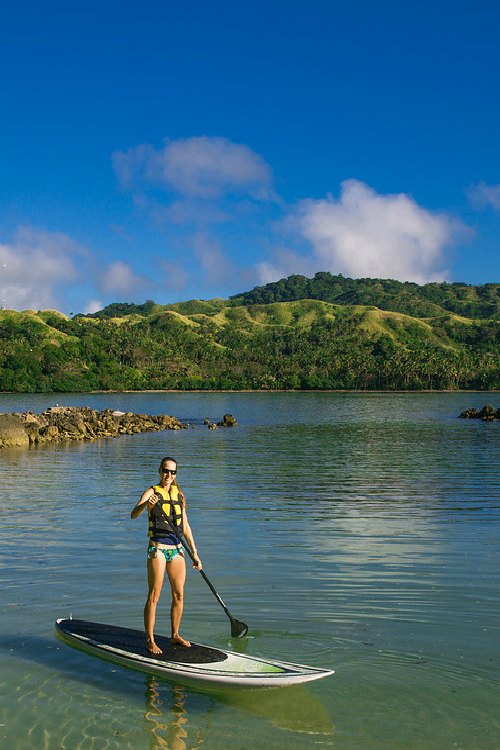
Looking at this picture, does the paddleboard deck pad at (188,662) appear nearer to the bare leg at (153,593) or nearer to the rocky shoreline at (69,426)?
the bare leg at (153,593)

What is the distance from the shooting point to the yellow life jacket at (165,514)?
34.4ft

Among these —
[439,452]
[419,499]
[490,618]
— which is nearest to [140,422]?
[439,452]

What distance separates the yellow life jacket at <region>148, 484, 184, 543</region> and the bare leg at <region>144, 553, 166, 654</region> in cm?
37

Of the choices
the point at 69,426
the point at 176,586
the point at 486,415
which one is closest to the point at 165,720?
the point at 176,586

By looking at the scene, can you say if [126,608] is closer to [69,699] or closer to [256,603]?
[256,603]

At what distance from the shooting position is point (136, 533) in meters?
20.1

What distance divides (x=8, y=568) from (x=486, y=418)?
7687 cm

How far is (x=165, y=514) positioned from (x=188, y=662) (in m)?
1.85

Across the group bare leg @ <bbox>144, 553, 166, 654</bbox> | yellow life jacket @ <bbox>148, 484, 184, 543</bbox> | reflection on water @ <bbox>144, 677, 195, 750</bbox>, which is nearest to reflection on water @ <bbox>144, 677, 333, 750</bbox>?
reflection on water @ <bbox>144, 677, 195, 750</bbox>

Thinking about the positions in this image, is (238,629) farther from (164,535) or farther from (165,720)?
(165,720)

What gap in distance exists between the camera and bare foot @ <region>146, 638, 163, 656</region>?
10.5m

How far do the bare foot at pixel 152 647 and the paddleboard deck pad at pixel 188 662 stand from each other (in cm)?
5

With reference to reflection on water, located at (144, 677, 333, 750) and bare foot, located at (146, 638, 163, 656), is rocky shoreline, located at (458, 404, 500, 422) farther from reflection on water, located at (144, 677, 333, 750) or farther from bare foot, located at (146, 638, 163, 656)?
reflection on water, located at (144, 677, 333, 750)

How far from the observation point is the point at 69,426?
200 ft
